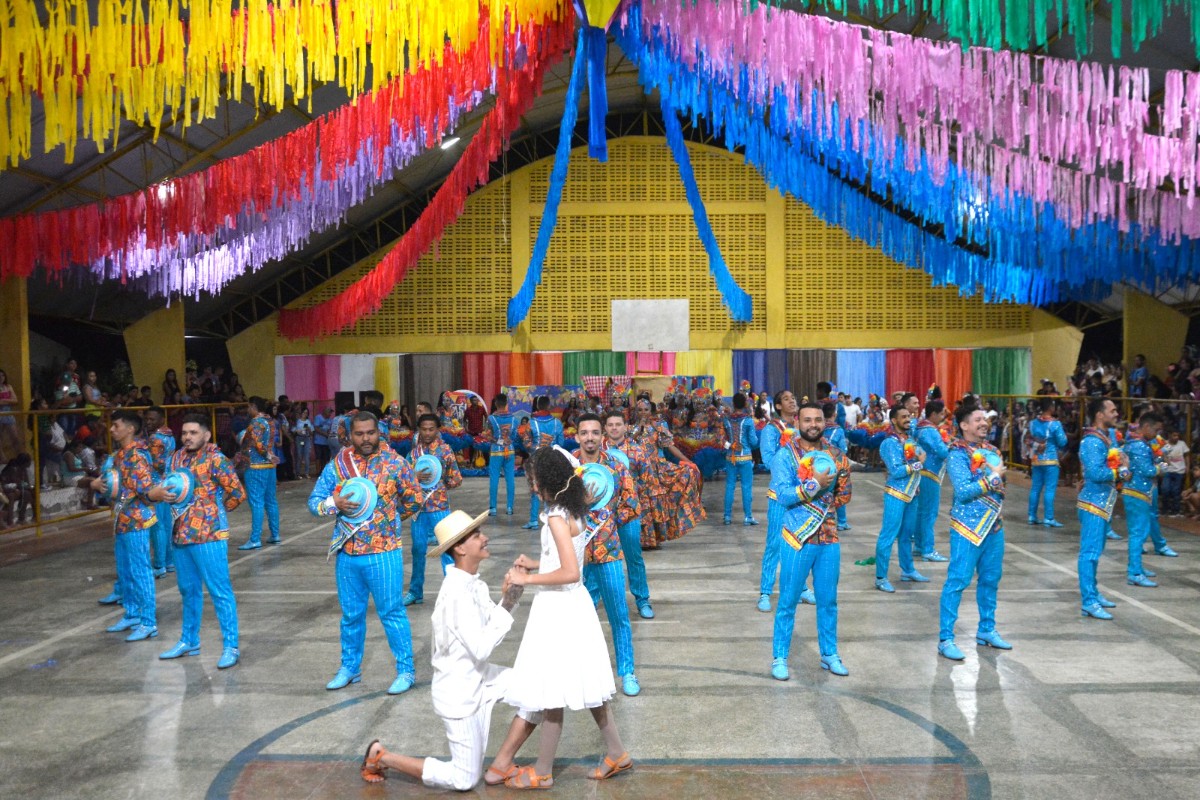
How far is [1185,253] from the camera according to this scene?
10.4 m

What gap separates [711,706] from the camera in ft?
16.9

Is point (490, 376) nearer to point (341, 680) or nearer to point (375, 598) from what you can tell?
point (341, 680)

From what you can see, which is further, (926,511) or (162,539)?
(926,511)

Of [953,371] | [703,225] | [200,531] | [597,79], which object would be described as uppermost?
[597,79]

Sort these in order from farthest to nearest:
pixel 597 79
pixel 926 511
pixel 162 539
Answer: pixel 926 511, pixel 162 539, pixel 597 79

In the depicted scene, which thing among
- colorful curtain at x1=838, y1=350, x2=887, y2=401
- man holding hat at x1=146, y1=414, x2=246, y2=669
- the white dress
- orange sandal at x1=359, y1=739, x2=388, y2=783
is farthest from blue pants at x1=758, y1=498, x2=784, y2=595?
colorful curtain at x1=838, y1=350, x2=887, y2=401

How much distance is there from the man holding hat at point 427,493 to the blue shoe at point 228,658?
1.78 metres

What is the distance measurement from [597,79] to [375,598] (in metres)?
4.11

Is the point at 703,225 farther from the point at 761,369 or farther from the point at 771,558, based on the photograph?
the point at 761,369

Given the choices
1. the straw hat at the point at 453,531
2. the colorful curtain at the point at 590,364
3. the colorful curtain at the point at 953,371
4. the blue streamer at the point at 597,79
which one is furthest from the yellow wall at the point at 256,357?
the straw hat at the point at 453,531

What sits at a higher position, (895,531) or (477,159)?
(477,159)

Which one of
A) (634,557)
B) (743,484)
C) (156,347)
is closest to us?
(634,557)

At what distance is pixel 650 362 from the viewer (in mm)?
24047

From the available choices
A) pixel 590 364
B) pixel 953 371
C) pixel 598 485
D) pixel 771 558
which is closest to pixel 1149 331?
pixel 953 371
